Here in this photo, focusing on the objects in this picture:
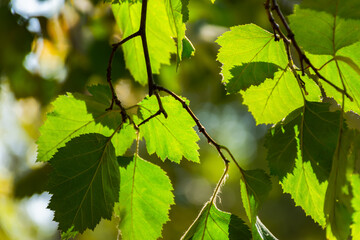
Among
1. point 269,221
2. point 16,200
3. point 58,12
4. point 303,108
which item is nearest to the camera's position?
point 303,108

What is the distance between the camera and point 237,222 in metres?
0.64

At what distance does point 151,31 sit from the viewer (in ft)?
2.67

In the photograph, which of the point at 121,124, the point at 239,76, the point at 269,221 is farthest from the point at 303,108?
the point at 269,221

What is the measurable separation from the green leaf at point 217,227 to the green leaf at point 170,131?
0.09 m

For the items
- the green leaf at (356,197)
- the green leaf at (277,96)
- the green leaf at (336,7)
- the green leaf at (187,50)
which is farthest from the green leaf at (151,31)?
the green leaf at (356,197)

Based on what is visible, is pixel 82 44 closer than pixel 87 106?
No

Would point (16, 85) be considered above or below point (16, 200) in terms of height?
above

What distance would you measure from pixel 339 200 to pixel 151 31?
46cm

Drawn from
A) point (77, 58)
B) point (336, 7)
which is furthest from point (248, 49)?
point (77, 58)

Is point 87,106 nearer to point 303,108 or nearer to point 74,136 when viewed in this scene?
point 74,136

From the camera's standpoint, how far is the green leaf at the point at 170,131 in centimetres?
68

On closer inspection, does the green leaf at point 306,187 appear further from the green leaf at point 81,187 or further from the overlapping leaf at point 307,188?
the green leaf at point 81,187

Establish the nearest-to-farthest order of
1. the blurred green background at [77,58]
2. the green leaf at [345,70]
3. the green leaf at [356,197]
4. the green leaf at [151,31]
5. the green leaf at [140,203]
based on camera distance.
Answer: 1. the green leaf at [356,197]
2. the green leaf at [345,70]
3. the green leaf at [140,203]
4. the green leaf at [151,31]
5. the blurred green background at [77,58]

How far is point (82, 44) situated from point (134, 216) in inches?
65.3
